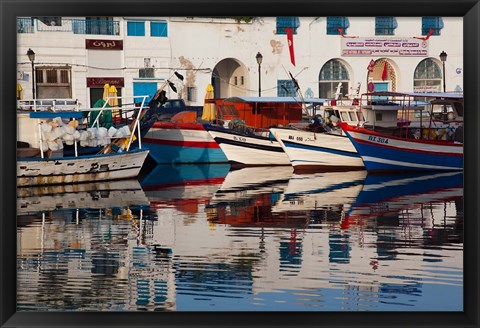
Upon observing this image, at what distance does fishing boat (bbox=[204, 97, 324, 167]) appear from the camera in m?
23.6

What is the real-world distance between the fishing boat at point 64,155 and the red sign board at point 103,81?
8873 millimetres

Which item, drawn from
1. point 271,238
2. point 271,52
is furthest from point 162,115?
point 271,238

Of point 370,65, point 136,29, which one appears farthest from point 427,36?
point 136,29

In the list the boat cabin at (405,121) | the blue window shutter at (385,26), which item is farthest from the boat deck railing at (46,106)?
the blue window shutter at (385,26)

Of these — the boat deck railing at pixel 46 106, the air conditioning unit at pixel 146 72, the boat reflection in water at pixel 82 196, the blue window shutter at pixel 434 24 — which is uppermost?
the blue window shutter at pixel 434 24

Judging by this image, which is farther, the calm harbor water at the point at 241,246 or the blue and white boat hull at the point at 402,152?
the blue and white boat hull at the point at 402,152

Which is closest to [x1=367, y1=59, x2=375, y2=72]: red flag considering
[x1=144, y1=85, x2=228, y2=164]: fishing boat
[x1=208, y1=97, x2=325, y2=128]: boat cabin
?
[x1=208, y1=97, x2=325, y2=128]: boat cabin

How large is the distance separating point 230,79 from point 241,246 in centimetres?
2209

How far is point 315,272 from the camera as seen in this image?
8.23 m

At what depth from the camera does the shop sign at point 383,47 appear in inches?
1236

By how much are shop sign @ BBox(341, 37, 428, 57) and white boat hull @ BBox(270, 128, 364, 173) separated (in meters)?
9.02

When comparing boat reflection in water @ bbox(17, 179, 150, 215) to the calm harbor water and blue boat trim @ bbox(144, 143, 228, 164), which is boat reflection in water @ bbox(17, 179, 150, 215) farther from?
blue boat trim @ bbox(144, 143, 228, 164)
